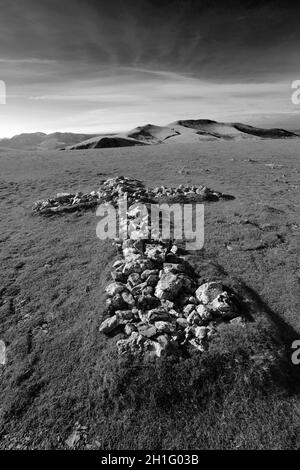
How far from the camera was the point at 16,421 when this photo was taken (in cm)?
686

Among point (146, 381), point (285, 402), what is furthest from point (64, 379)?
point (285, 402)

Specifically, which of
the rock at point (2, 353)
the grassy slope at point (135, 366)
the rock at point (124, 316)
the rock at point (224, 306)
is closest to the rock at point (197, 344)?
the grassy slope at point (135, 366)

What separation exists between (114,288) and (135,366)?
328cm

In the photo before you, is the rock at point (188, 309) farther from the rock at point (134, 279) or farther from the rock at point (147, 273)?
the rock at point (134, 279)

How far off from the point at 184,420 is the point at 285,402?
2514mm

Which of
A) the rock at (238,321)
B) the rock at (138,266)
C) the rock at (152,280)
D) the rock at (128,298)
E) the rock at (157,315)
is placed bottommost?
the rock at (238,321)

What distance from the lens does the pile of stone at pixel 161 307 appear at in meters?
8.25

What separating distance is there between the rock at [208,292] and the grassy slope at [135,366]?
4.34 ft

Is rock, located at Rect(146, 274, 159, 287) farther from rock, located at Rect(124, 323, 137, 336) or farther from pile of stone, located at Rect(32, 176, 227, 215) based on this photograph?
pile of stone, located at Rect(32, 176, 227, 215)

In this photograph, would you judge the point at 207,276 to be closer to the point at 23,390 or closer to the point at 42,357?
the point at 42,357

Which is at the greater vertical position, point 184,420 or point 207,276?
Answer: point 207,276

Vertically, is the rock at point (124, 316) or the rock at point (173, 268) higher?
the rock at point (173, 268)

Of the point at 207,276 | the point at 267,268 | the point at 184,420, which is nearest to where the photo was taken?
the point at 184,420

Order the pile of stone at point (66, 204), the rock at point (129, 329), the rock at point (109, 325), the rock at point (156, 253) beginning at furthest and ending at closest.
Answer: the pile of stone at point (66, 204) < the rock at point (156, 253) < the rock at point (109, 325) < the rock at point (129, 329)
